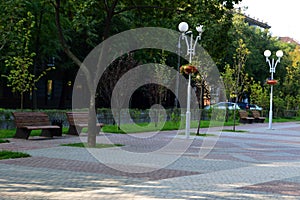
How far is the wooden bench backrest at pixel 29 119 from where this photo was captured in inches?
675

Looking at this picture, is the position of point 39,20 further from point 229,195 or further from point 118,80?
point 229,195

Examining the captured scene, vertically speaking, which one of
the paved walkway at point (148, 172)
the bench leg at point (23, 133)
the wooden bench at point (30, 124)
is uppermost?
the wooden bench at point (30, 124)

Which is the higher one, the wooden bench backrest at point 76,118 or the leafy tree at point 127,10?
the leafy tree at point 127,10

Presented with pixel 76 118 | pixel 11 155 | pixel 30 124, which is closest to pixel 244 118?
pixel 76 118

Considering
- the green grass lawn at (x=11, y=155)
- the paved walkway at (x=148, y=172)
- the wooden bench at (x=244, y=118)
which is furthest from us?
the wooden bench at (x=244, y=118)

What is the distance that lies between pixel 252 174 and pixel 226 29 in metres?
6.18

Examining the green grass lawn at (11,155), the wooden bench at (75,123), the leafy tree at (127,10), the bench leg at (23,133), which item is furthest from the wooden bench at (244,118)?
the green grass lawn at (11,155)

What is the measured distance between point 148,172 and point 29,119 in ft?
25.8

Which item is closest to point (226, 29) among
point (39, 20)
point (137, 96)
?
point (39, 20)

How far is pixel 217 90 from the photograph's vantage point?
38562 millimetres

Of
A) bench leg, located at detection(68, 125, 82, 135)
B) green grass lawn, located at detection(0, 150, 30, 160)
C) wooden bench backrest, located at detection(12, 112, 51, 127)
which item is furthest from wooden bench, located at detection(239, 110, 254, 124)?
green grass lawn, located at detection(0, 150, 30, 160)

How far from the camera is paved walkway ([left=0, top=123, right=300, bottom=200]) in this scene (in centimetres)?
840

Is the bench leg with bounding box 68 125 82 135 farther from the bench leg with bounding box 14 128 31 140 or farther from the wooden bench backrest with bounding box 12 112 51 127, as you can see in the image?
the bench leg with bounding box 14 128 31 140

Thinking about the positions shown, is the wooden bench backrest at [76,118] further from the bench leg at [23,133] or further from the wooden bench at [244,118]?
the wooden bench at [244,118]
